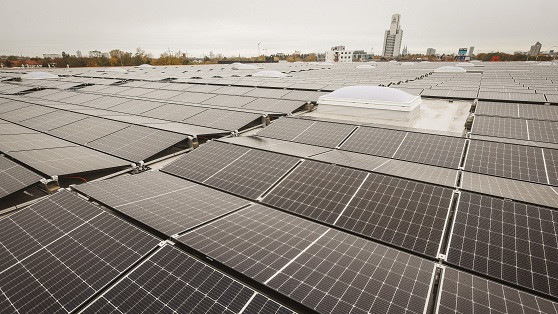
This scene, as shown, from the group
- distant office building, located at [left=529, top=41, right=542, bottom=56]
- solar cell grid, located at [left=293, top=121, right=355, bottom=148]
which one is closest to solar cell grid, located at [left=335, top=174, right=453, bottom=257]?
solar cell grid, located at [left=293, top=121, right=355, bottom=148]

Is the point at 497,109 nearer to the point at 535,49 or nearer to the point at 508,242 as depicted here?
the point at 508,242

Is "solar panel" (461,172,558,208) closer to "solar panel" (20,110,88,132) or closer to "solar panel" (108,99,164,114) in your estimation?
"solar panel" (20,110,88,132)

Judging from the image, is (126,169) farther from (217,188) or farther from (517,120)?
(517,120)

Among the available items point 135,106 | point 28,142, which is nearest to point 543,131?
point 28,142

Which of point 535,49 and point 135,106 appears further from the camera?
point 535,49

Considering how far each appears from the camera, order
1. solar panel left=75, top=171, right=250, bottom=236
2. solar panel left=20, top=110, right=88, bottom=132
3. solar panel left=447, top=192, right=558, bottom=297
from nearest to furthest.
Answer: solar panel left=447, top=192, right=558, bottom=297 → solar panel left=75, top=171, right=250, bottom=236 → solar panel left=20, top=110, right=88, bottom=132

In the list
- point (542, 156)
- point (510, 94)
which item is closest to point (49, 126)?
point (542, 156)
